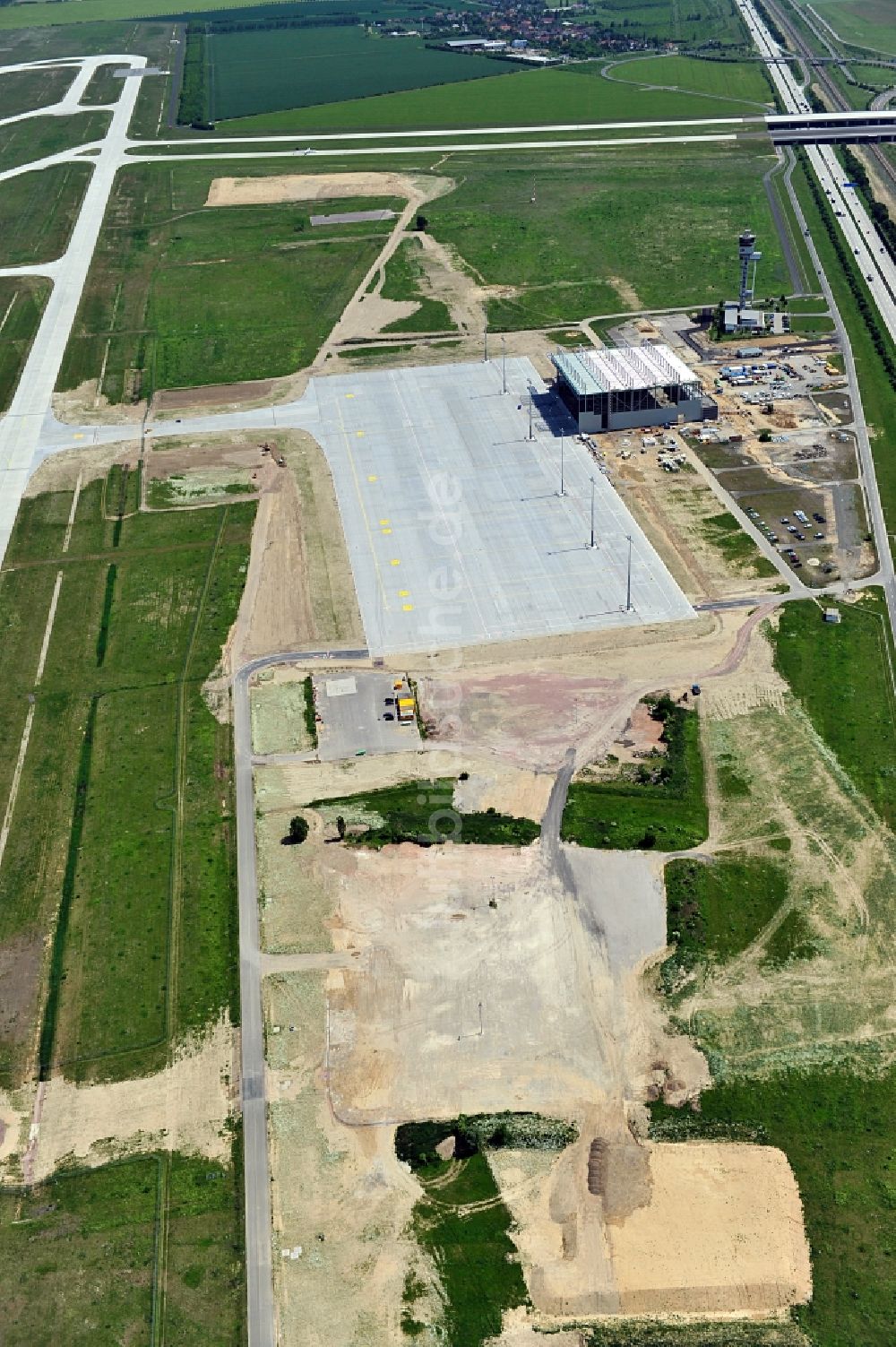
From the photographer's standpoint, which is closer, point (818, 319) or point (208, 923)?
point (208, 923)

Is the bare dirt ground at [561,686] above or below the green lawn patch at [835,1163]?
above

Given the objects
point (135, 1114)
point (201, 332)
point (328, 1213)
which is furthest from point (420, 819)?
point (201, 332)

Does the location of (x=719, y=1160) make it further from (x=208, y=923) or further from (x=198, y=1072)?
(x=208, y=923)

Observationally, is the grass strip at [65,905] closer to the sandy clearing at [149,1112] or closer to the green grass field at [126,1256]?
the sandy clearing at [149,1112]

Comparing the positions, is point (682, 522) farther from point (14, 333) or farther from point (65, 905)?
point (14, 333)

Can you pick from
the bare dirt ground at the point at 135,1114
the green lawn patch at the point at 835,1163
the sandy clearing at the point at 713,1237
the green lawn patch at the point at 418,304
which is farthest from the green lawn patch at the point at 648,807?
the green lawn patch at the point at 418,304

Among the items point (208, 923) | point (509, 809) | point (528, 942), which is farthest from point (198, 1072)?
Result: point (509, 809)

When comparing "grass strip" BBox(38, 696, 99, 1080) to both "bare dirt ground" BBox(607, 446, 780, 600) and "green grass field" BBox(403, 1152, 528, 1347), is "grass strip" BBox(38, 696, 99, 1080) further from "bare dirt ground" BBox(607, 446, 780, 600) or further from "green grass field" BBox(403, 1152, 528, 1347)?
"bare dirt ground" BBox(607, 446, 780, 600)
